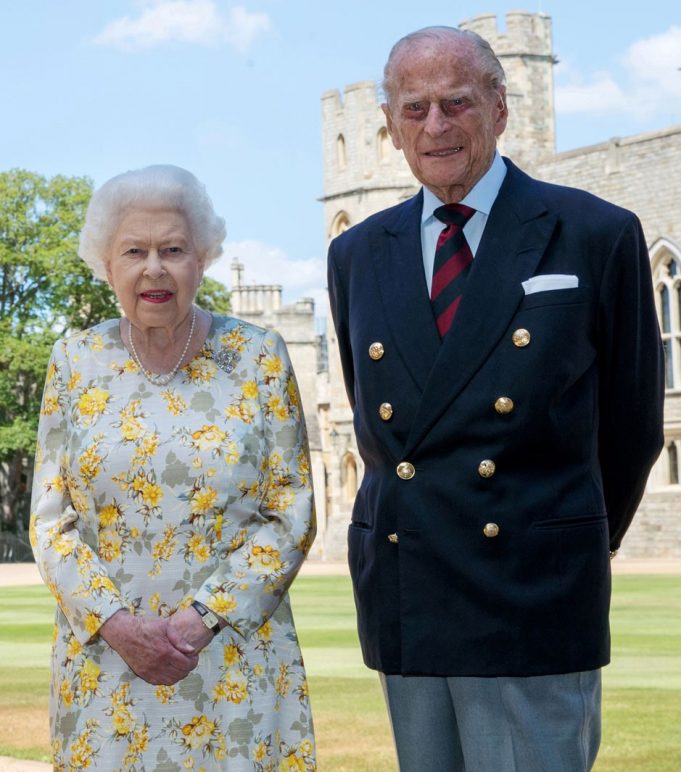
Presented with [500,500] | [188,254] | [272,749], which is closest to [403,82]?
[188,254]

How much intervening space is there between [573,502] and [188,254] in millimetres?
1257

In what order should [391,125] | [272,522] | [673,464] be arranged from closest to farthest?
[391,125] < [272,522] < [673,464]

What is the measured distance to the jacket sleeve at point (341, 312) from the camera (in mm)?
3795

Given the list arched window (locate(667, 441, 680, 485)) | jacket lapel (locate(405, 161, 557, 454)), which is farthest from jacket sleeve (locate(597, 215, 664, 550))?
arched window (locate(667, 441, 680, 485))

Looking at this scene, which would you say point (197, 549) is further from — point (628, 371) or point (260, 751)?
point (628, 371)

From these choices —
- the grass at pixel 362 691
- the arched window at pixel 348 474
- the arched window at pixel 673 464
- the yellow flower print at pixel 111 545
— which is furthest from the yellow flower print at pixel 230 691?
the arched window at pixel 348 474

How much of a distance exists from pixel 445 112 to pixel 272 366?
0.92 meters

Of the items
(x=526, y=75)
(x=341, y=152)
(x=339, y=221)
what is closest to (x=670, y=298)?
(x=526, y=75)

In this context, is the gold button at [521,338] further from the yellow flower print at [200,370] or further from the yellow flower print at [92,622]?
the yellow flower print at [92,622]

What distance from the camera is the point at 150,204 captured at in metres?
3.89

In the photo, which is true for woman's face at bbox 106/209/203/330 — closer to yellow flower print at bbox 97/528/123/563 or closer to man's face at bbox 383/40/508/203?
yellow flower print at bbox 97/528/123/563

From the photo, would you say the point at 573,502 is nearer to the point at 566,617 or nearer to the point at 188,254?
the point at 566,617

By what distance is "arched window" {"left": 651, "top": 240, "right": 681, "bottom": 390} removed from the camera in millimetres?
31438

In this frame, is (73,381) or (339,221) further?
(339,221)
